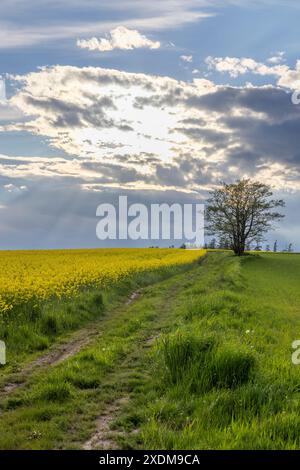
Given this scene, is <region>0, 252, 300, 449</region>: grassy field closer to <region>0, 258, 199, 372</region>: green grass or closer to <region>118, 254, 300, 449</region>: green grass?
<region>118, 254, 300, 449</region>: green grass

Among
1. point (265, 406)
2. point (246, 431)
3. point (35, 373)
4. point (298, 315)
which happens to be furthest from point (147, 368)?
point (298, 315)

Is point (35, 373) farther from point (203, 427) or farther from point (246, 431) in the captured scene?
point (246, 431)

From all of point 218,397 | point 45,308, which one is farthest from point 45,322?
point 218,397

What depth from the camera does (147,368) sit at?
9883 mm

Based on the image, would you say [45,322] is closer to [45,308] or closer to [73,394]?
[45,308]

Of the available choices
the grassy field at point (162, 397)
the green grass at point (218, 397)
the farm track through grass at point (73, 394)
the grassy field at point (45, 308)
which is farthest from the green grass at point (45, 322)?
the green grass at point (218, 397)

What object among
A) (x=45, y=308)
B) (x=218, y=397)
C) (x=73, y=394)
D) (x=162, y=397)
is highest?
(x=45, y=308)

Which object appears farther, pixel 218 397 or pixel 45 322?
pixel 45 322

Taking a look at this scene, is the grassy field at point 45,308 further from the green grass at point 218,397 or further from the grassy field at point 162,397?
the green grass at point 218,397

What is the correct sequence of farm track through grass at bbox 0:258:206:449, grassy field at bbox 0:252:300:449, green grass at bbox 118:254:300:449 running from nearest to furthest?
green grass at bbox 118:254:300:449 < grassy field at bbox 0:252:300:449 < farm track through grass at bbox 0:258:206:449

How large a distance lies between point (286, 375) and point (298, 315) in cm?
1276

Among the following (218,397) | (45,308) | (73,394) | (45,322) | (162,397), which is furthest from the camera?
(45,308)

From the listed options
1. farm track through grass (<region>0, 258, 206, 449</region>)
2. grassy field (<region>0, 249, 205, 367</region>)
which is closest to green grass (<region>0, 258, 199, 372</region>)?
grassy field (<region>0, 249, 205, 367</region>)

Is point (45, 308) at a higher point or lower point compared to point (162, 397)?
higher
